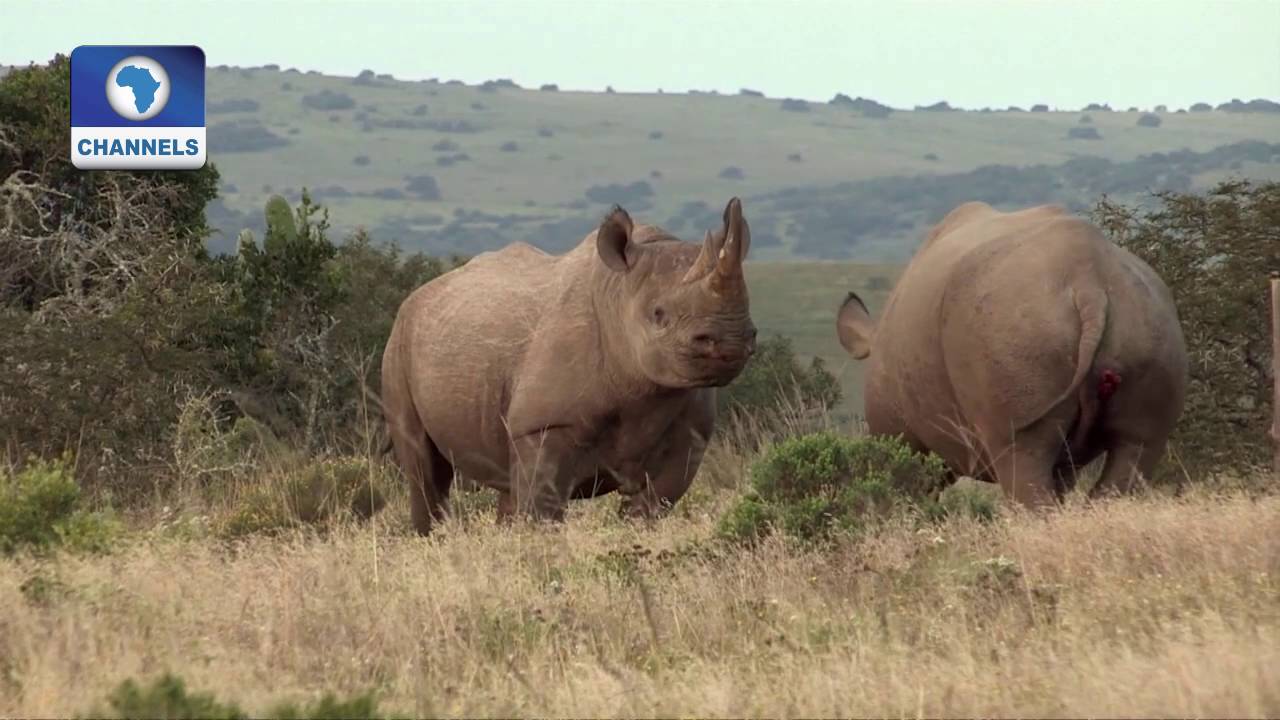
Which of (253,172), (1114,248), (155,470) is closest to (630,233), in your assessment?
(1114,248)

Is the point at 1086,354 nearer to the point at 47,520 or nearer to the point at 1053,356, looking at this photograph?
the point at 1053,356

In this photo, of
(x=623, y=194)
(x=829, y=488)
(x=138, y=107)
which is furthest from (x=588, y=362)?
(x=623, y=194)

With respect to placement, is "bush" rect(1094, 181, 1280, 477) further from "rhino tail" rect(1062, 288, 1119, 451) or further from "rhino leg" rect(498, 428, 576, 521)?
"rhino leg" rect(498, 428, 576, 521)

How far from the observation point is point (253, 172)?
182 metres

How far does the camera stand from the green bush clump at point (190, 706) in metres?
6.96

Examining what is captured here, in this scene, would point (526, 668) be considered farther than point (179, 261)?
No

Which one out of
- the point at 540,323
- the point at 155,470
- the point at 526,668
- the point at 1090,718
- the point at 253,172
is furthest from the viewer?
the point at 253,172

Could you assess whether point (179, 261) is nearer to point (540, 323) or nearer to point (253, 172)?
point (540, 323)

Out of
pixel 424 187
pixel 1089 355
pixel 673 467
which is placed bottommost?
pixel 424 187

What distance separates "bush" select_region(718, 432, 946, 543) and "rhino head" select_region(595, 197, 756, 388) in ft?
1.85

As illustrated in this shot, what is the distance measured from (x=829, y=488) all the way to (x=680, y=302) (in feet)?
3.93

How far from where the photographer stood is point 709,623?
8.64 metres

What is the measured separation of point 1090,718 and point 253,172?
17954 cm

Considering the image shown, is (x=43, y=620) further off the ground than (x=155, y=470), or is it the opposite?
(x=43, y=620)
